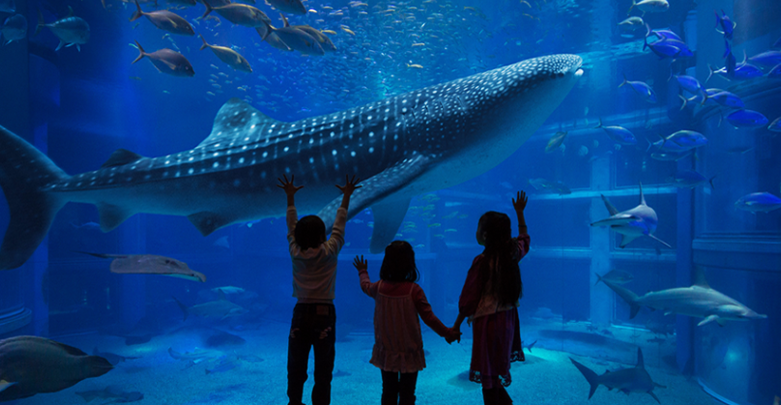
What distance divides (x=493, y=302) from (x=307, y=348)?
1.10m

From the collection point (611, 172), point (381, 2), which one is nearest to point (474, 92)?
point (381, 2)

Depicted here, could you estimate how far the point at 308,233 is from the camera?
2.28m

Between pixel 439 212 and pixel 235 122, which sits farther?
pixel 439 212

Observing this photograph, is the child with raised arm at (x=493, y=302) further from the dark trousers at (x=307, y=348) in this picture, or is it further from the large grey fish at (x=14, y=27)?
the large grey fish at (x=14, y=27)

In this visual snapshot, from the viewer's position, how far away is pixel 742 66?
741cm

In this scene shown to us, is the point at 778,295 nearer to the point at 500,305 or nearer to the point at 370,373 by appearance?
the point at 500,305

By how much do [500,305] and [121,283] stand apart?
60.0ft

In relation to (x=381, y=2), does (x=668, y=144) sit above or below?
below

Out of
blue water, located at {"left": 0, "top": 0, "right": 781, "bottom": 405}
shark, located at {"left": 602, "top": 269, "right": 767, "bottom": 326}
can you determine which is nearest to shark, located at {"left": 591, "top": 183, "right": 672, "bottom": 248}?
shark, located at {"left": 602, "top": 269, "right": 767, "bottom": 326}

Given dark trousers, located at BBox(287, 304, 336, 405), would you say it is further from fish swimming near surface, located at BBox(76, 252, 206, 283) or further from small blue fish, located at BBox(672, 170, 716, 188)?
small blue fish, located at BBox(672, 170, 716, 188)

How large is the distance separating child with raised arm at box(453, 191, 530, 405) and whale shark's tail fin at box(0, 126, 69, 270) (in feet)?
12.3

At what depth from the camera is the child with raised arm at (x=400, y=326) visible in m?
2.24

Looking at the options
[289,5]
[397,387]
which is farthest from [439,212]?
[397,387]

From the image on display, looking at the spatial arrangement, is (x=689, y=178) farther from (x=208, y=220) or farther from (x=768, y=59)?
(x=208, y=220)
